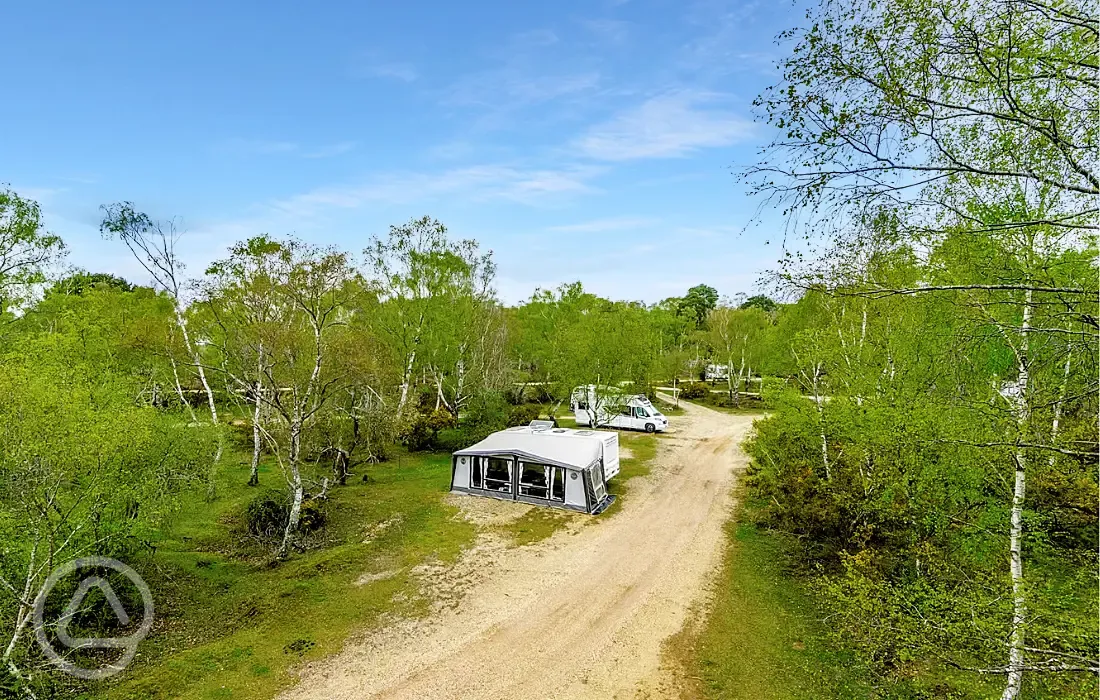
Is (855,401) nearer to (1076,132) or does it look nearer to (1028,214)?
(1028,214)

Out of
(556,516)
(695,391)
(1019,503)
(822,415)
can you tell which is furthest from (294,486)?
(695,391)

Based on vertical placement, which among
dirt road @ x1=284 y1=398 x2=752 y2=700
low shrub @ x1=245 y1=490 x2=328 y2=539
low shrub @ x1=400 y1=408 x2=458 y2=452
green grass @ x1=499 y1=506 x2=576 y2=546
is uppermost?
low shrub @ x1=400 y1=408 x2=458 y2=452

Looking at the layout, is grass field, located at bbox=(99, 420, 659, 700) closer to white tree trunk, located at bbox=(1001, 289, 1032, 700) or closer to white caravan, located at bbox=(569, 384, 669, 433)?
Result: white caravan, located at bbox=(569, 384, 669, 433)

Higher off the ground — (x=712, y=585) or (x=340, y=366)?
(x=340, y=366)

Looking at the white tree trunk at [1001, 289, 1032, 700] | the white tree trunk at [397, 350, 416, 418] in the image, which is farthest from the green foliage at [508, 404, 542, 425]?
the white tree trunk at [1001, 289, 1032, 700]

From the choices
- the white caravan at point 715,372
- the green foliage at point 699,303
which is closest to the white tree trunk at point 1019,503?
the white caravan at point 715,372

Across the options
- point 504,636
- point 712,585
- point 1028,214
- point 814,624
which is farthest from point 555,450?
point 1028,214
